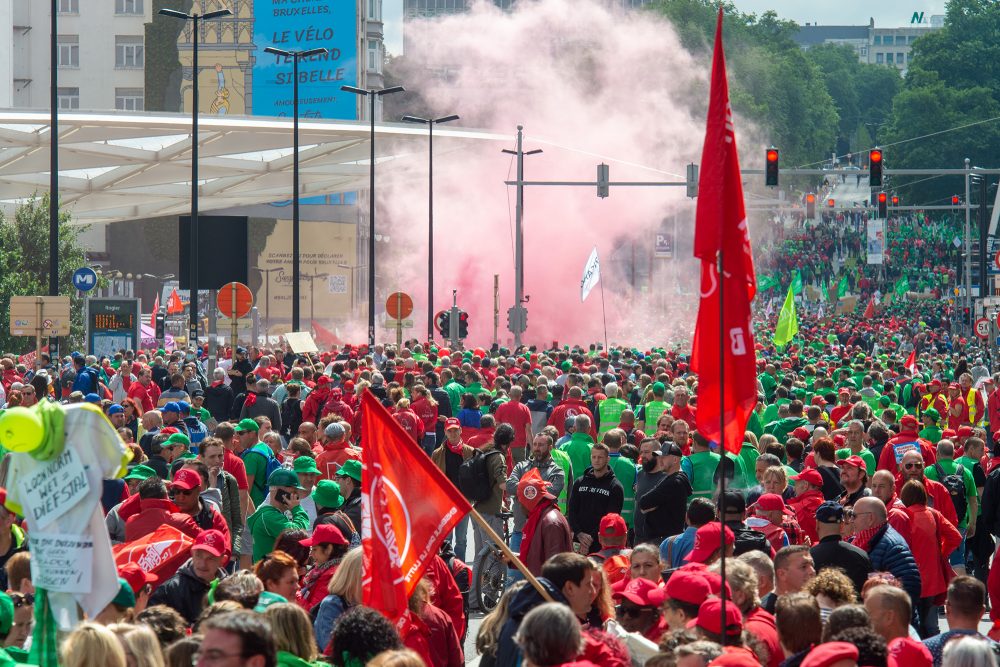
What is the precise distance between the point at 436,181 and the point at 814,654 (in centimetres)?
5873

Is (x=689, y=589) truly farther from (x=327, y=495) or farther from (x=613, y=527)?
(x=327, y=495)

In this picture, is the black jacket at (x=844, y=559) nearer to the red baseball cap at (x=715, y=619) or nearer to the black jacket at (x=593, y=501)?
the red baseball cap at (x=715, y=619)

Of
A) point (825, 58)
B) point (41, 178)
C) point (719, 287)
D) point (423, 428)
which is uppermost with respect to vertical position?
point (825, 58)

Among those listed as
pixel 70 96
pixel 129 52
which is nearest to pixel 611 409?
pixel 129 52

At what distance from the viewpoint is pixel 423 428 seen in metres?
18.2

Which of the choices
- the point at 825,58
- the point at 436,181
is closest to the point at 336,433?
the point at 436,181

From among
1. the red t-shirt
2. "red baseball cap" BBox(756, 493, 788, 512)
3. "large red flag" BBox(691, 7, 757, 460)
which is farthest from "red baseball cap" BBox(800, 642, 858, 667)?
the red t-shirt

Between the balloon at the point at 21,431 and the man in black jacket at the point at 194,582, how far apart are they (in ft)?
8.26

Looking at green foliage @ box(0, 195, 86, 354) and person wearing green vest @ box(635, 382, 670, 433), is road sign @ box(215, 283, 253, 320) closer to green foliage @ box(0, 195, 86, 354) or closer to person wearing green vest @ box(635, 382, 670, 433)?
person wearing green vest @ box(635, 382, 670, 433)

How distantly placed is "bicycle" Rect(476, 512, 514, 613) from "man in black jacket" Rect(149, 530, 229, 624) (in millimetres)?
4826

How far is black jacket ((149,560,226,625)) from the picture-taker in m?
8.09

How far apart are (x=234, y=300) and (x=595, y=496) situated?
645 inches

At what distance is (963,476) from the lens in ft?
45.9

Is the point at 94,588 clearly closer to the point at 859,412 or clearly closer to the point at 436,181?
Answer: the point at 859,412
